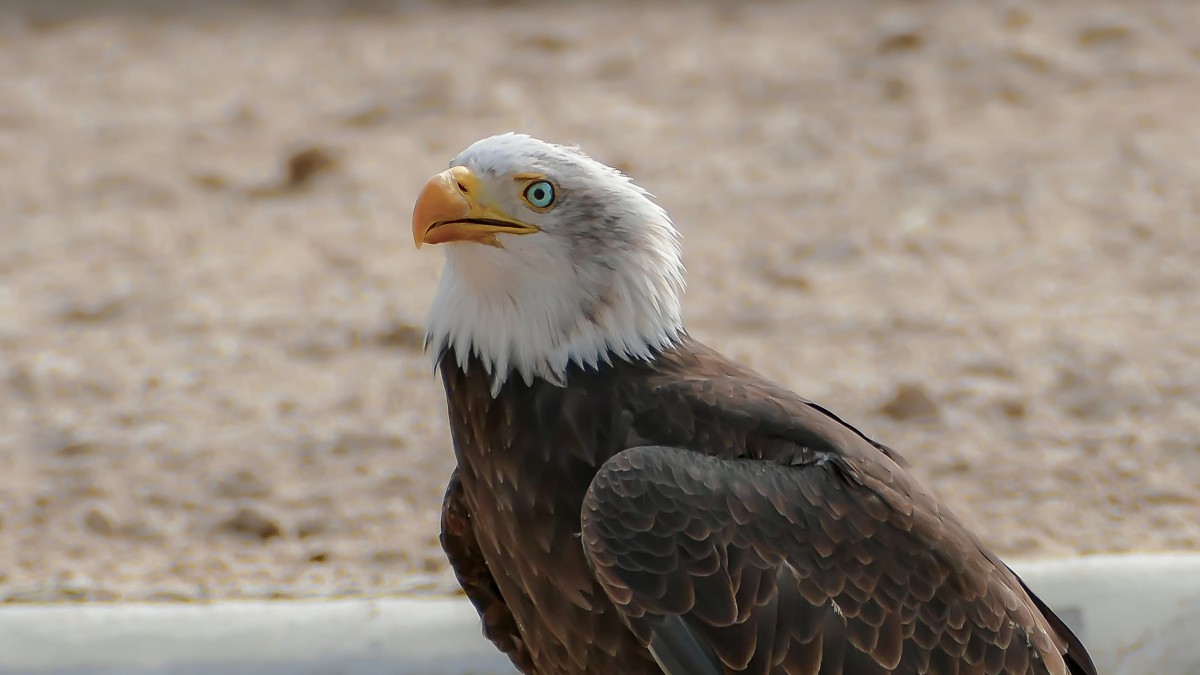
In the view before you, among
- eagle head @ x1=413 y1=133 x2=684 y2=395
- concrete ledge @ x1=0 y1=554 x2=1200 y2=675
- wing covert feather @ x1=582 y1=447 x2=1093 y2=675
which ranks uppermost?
eagle head @ x1=413 y1=133 x2=684 y2=395

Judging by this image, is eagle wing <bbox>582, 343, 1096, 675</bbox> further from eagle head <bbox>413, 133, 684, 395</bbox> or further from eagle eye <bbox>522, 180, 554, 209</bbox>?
eagle eye <bbox>522, 180, 554, 209</bbox>

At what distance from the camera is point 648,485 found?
3162 millimetres

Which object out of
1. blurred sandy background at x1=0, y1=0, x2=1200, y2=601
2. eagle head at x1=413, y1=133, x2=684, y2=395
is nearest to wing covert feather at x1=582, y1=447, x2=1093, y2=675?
eagle head at x1=413, y1=133, x2=684, y2=395

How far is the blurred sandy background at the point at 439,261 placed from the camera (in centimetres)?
531

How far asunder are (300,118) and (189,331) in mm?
2347

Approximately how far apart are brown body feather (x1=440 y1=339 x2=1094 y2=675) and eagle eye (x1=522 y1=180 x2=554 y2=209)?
37 centimetres

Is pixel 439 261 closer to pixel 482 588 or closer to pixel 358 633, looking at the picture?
pixel 358 633

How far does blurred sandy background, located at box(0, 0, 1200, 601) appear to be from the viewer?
5.31 m

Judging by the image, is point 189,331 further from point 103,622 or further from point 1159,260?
point 1159,260

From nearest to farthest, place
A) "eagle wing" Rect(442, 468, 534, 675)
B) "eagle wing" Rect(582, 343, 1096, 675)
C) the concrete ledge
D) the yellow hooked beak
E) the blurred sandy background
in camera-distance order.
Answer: "eagle wing" Rect(582, 343, 1096, 675) → the yellow hooked beak → "eagle wing" Rect(442, 468, 534, 675) → the concrete ledge → the blurred sandy background

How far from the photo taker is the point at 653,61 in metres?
9.29

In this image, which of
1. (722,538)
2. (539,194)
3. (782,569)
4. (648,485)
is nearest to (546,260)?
(539,194)

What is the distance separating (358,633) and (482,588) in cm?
43

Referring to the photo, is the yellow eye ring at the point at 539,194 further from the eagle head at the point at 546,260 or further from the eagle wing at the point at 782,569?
the eagle wing at the point at 782,569
